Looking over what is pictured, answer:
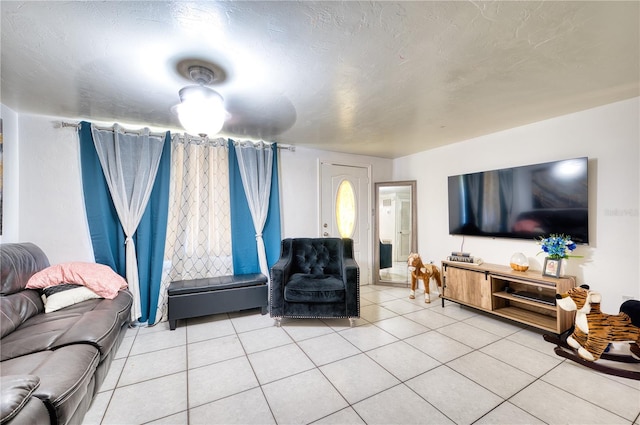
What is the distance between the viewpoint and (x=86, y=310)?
2.01m

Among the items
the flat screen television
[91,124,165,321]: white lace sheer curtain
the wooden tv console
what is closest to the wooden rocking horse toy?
the wooden tv console

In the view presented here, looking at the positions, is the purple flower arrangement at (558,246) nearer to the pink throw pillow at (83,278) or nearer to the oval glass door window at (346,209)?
the oval glass door window at (346,209)

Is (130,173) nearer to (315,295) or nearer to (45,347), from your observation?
(45,347)

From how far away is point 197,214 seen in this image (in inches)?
129

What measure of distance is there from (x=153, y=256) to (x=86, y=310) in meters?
0.99

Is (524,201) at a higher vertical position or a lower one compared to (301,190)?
lower

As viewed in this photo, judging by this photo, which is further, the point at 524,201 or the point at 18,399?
the point at 524,201

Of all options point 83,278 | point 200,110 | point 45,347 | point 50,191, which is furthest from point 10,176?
point 200,110

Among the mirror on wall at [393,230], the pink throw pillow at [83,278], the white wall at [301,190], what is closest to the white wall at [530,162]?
the pink throw pillow at [83,278]

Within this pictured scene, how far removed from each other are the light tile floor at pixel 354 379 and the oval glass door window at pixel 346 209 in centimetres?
183

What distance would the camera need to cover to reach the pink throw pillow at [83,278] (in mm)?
2125

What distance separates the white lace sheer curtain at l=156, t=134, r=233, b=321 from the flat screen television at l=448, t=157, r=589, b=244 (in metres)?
3.20

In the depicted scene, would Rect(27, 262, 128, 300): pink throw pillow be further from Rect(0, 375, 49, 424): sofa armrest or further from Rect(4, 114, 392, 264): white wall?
Rect(0, 375, 49, 424): sofa armrest

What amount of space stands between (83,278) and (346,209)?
3.40m
